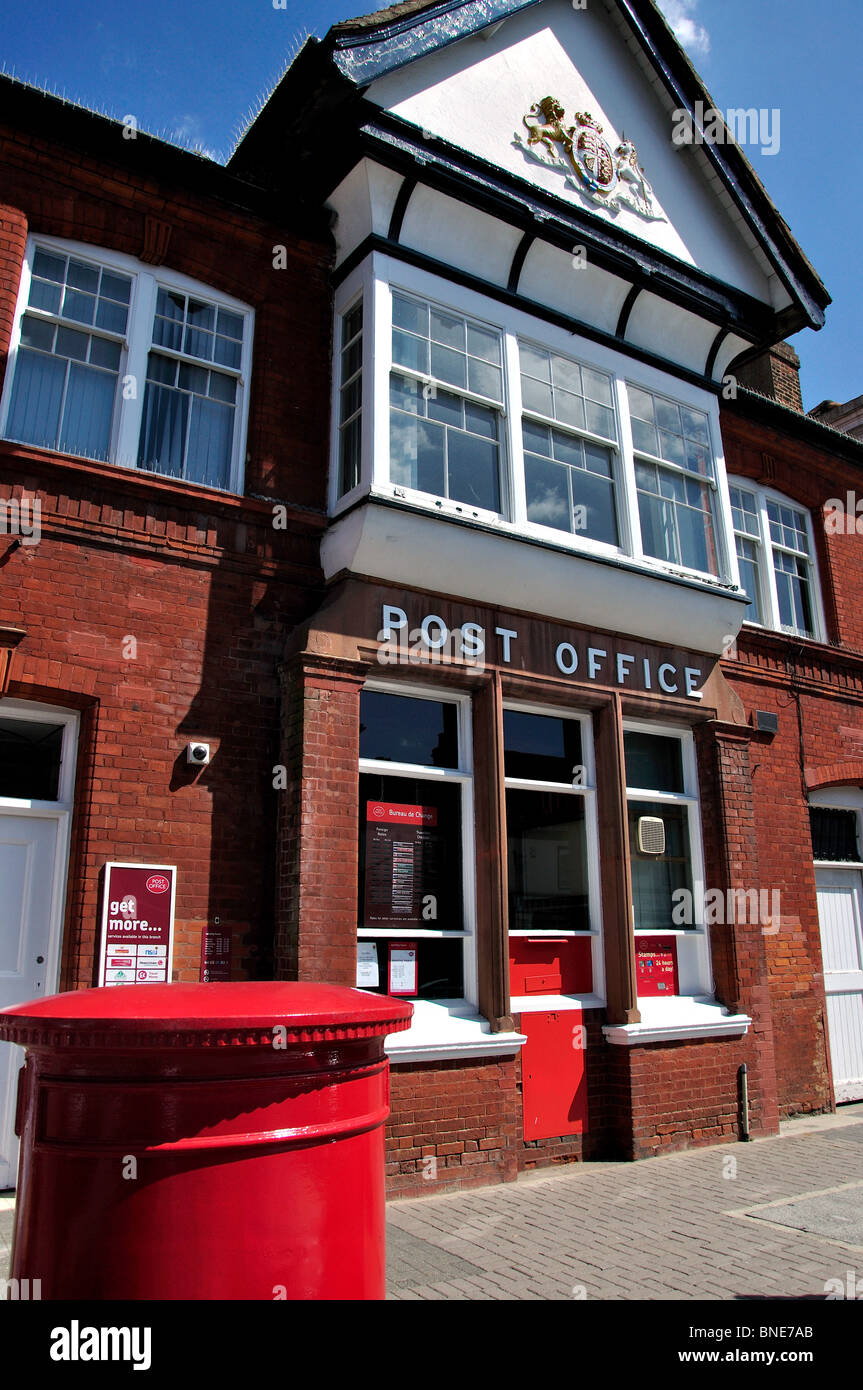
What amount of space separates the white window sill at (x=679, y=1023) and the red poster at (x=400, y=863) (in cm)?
207

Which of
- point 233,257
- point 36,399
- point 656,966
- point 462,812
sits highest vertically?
point 233,257

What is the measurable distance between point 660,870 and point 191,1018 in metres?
7.49

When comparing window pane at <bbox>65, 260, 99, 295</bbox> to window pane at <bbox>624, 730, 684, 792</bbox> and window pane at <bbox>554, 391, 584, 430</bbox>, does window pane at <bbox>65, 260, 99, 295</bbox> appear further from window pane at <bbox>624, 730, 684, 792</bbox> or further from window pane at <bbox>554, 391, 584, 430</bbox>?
window pane at <bbox>624, 730, 684, 792</bbox>

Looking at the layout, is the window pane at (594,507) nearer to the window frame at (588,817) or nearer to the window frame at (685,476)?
the window frame at (685,476)

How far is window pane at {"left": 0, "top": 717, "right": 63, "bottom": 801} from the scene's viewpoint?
651cm

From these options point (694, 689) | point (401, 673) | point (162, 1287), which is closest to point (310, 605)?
point (401, 673)

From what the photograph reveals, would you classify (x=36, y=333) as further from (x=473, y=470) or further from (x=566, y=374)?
(x=566, y=374)

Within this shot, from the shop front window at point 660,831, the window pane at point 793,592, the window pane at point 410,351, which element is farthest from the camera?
the window pane at point 793,592

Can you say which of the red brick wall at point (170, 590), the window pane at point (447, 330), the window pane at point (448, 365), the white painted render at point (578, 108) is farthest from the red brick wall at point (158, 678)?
the white painted render at point (578, 108)

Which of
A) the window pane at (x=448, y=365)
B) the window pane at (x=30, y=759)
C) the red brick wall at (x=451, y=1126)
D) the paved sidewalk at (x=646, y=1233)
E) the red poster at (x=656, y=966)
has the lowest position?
the paved sidewalk at (x=646, y=1233)

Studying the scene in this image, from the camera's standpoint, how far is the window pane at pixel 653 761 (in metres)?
9.35

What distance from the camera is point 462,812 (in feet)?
→ 25.8

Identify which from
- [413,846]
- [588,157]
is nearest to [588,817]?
[413,846]
